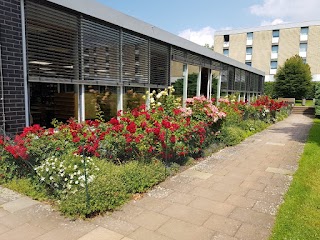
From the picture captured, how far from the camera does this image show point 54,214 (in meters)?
3.35

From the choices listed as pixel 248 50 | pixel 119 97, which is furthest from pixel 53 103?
pixel 248 50

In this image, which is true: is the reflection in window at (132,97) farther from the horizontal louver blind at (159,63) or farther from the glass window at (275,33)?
the glass window at (275,33)

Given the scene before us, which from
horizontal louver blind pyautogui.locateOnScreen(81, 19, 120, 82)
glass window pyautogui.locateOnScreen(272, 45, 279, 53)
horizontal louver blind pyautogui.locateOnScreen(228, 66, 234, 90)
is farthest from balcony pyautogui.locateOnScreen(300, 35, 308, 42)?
horizontal louver blind pyautogui.locateOnScreen(81, 19, 120, 82)

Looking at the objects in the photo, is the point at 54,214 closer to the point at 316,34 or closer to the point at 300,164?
the point at 300,164

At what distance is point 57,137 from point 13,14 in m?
2.30

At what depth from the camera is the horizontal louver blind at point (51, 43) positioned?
195 inches

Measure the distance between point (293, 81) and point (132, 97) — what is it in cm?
2991

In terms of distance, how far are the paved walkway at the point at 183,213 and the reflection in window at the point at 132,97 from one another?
3.17 meters

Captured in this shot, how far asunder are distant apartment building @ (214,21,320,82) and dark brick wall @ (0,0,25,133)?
4482 cm

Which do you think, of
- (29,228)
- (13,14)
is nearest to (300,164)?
(29,228)

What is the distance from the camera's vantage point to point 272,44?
44312 millimetres

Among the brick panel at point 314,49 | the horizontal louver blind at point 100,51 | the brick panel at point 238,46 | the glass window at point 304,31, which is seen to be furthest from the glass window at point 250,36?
the horizontal louver blind at point 100,51

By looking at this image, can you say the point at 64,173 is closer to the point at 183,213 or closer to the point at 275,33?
the point at 183,213

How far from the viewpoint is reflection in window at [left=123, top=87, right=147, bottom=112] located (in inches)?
300
